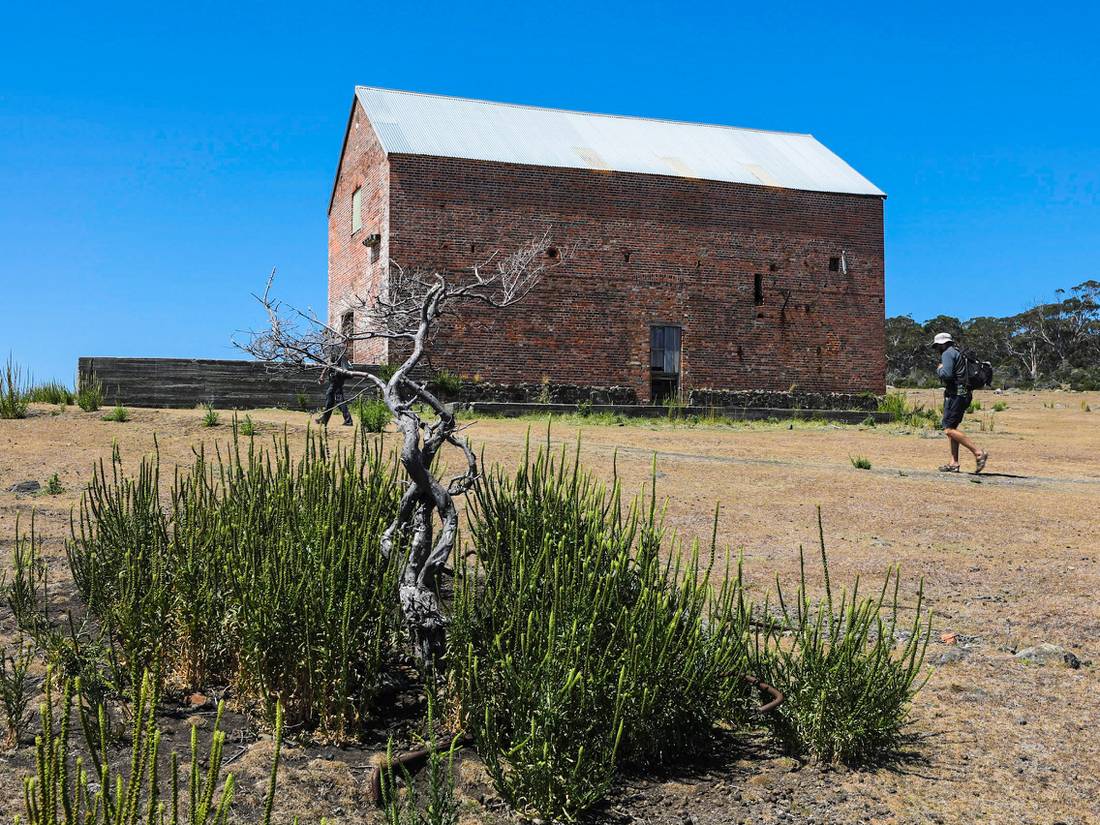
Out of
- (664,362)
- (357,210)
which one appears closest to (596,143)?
(664,362)

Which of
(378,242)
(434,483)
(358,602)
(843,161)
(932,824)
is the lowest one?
(932,824)

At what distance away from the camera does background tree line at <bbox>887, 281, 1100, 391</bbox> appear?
54844 mm

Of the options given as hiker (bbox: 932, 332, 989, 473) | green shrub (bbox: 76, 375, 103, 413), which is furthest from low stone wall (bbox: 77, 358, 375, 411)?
hiker (bbox: 932, 332, 989, 473)

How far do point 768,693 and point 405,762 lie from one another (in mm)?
1606

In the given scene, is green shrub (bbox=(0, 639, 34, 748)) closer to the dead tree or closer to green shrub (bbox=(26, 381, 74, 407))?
the dead tree

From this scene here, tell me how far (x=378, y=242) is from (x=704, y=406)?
8407mm

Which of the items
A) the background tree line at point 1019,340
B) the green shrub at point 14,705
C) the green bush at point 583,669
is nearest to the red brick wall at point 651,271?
the green bush at point 583,669

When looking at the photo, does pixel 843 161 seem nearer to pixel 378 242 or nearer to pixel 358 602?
pixel 378 242

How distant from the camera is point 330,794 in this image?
3.37 m

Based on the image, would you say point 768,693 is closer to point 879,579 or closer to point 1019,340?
point 879,579

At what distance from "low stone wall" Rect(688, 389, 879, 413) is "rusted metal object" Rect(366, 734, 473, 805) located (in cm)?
1910

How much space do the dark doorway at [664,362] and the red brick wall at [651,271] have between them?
0.23 meters

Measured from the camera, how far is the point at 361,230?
76.6 feet

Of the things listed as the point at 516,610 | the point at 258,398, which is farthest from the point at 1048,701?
the point at 258,398
